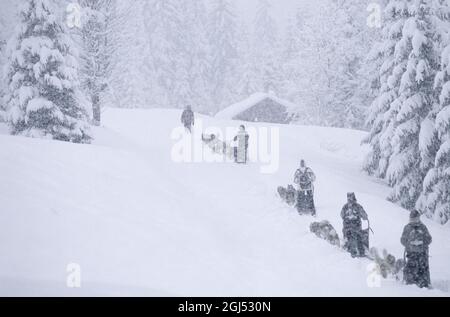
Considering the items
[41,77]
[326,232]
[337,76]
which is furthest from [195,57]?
[326,232]

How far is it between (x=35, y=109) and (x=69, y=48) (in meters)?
3.28

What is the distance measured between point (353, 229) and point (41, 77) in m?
13.9

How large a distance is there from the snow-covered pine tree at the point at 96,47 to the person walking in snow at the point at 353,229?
1691 centimetres

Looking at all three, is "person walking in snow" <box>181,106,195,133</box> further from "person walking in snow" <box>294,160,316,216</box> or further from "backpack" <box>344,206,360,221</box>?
"backpack" <box>344,206,360,221</box>

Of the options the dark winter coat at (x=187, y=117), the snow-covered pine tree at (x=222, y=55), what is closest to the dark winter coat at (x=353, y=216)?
the dark winter coat at (x=187, y=117)

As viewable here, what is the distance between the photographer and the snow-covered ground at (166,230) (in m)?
8.97

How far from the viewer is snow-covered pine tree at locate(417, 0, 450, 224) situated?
55.1 feet

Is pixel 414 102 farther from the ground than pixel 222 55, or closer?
closer

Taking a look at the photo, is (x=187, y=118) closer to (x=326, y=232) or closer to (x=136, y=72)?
(x=326, y=232)

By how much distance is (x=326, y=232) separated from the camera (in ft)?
42.5

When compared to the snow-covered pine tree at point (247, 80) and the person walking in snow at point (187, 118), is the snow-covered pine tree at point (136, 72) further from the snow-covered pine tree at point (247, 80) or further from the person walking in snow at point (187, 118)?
the person walking in snow at point (187, 118)

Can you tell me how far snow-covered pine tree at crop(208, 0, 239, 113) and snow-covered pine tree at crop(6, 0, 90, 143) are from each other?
41841mm
